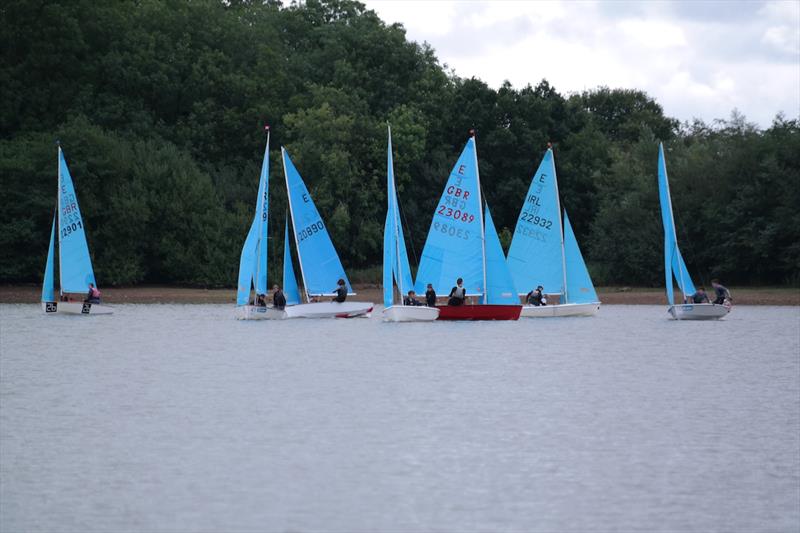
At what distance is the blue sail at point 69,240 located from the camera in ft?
170

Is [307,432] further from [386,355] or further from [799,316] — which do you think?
[799,316]

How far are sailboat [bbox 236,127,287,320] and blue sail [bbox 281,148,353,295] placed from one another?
1.04 m

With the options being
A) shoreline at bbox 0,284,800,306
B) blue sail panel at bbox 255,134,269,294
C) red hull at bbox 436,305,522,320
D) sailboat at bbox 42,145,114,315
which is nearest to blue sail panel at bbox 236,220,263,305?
blue sail panel at bbox 255,134,269,294

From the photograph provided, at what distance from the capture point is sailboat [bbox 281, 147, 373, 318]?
47.6m

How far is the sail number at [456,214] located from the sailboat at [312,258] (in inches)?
191

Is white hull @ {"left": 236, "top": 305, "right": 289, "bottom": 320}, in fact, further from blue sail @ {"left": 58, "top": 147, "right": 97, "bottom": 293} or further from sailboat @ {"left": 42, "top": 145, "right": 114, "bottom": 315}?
blue sail @ {"left": 58, "top": 147, "right": 97, "bottom": 293}

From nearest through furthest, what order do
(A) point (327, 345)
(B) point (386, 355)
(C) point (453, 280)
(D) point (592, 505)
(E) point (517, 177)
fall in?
(D) point (592, 505) < (B) point (386, 355) < (A) point (327, 345) < (C) point (453, 280) < (E) point (517, 177)

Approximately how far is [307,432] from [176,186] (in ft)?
158

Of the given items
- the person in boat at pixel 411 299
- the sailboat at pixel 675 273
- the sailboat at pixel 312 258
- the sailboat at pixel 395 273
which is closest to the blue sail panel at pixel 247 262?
the sailboat at pixel 312 258

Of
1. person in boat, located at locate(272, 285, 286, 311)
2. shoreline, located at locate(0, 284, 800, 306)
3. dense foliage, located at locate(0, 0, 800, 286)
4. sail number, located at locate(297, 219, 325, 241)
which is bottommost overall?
person in boat, located at locate(272, 285, 286, 311)

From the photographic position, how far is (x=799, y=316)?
50406 mm

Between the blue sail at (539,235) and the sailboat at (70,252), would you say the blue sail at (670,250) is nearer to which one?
the blue sail at (539,235)

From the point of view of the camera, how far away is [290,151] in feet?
229

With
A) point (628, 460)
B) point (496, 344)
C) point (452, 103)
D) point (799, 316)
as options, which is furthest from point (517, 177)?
point (628, 460)
